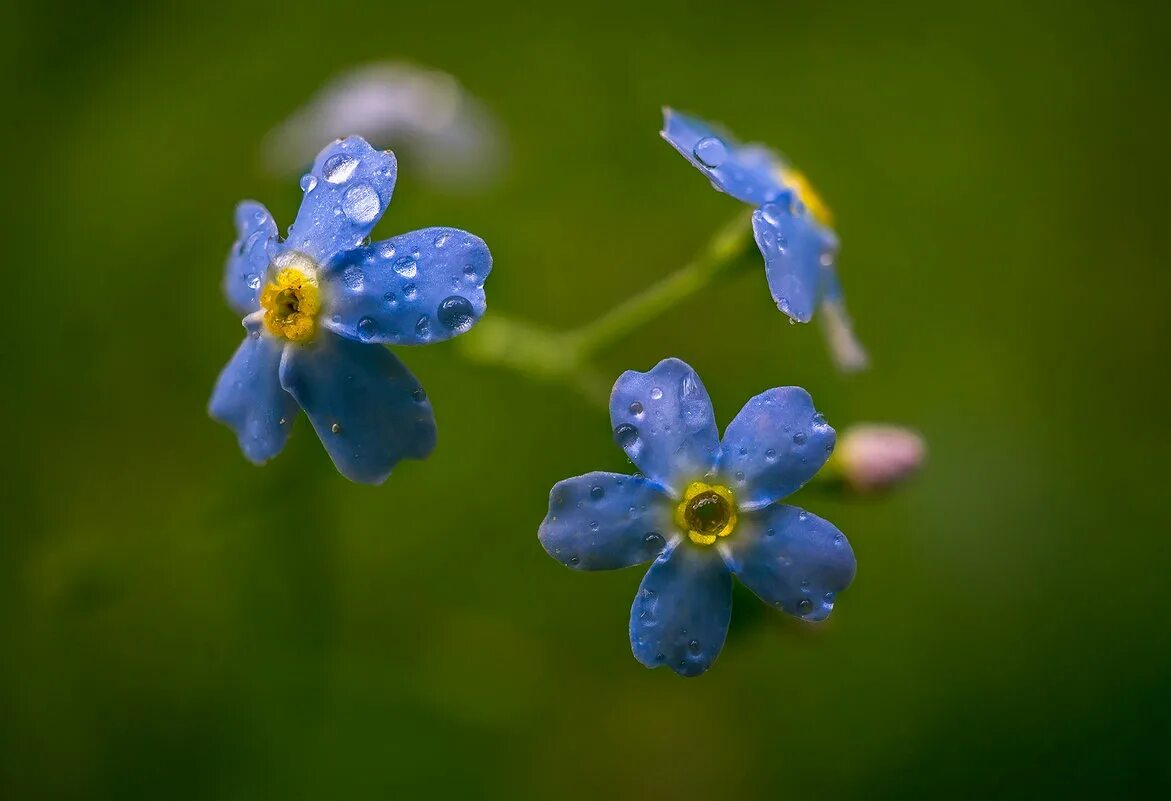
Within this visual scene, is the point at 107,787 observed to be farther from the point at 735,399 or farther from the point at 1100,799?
the point at 1100,799

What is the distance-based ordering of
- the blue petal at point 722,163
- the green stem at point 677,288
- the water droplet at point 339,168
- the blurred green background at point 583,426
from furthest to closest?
Result: the blurred green background at point 583,426, the green stem at point 677,288, the blue petal at point 722,163, the water droplet at point 339,168

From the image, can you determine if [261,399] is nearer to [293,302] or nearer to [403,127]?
[293,302]

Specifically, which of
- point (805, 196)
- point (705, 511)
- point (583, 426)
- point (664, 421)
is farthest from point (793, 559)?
point (583, 426)

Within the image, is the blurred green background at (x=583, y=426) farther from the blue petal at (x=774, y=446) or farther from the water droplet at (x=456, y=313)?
the water droplet at (x=456, y=313)

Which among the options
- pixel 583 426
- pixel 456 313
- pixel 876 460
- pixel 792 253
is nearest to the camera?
pixel 456 313

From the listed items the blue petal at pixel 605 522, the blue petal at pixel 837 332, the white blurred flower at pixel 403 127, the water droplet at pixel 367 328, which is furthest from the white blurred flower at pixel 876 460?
A: the white blurred flower at pixel 403 127
